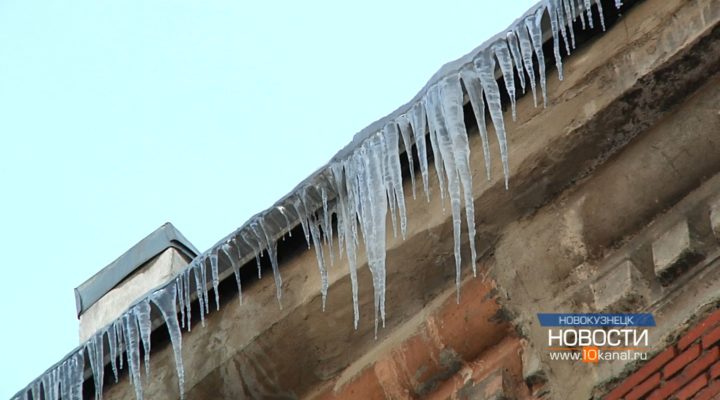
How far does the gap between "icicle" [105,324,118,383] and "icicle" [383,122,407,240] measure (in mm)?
1158

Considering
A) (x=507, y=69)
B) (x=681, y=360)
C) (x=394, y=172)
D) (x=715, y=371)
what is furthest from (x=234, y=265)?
(x=715, y=371)

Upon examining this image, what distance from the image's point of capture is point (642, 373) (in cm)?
552

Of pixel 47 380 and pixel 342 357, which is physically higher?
pixel 47 380

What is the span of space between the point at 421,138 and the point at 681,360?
4.16 ft

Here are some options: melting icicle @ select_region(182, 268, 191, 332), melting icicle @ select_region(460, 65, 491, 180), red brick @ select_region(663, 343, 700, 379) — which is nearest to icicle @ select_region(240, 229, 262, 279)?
melting icicle @ select_region(182, 268, 191, 332)

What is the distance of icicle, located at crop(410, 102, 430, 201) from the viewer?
20.3ft

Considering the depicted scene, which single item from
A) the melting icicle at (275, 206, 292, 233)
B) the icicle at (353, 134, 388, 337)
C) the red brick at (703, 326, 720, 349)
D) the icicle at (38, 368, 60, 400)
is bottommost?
the red brick at (703, 326, 720, 349)

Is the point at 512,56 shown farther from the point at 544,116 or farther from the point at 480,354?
the point at 480,354

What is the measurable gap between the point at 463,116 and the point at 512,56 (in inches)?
11.1

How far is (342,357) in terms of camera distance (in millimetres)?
6352

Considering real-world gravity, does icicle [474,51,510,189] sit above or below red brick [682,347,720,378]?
above

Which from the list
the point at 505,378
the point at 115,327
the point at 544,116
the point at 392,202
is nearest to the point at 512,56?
the point at 544,116

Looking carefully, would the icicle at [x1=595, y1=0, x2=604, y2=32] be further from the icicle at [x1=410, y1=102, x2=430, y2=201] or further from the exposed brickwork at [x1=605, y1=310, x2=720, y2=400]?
the exposed brickwork at [x1=605, y1=310, x2=720, y2=400]

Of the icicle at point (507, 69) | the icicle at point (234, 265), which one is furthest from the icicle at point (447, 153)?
the icicle at point (234, 265)
